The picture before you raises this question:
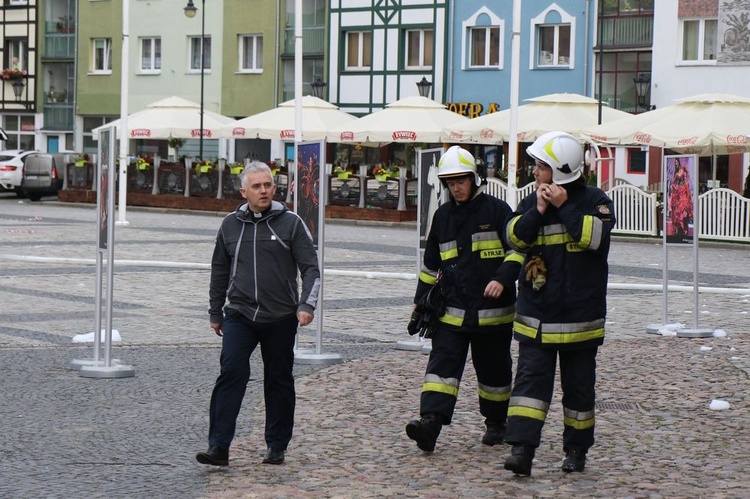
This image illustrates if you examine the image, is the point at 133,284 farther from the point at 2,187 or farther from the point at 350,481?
the point at 2,187

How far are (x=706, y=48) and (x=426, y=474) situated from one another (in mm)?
39105

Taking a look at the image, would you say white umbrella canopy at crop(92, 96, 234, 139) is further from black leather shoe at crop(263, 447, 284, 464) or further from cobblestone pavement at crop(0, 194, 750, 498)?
black leather shoe at crop(263, 447, 284, 464)

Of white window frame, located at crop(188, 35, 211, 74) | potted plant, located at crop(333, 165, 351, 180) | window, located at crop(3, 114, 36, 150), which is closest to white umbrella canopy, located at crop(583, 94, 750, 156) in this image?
potted plant, located at crop(333, 165, 351, 180)

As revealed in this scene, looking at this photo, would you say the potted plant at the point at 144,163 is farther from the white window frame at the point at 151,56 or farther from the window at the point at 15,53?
the window at the point at 15,53

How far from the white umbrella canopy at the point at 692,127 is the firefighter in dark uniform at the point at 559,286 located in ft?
76.0

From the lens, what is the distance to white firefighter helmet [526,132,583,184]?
759 cm

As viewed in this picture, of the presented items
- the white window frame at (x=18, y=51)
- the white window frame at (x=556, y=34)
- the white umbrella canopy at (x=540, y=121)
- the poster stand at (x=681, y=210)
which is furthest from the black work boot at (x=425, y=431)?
the white window frame at (x=18, y=51)

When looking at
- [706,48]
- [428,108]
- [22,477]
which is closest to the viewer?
[22,477]

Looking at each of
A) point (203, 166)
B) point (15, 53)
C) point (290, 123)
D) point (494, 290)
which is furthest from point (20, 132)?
point (494, 290)

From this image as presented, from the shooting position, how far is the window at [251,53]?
190ft

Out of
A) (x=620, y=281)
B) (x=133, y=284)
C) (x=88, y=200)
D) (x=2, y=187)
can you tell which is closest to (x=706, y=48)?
(x=88, y=200)

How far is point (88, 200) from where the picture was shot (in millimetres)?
46188

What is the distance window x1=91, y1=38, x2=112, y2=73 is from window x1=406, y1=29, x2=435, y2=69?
50.8 ft

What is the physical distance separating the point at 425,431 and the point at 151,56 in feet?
180
